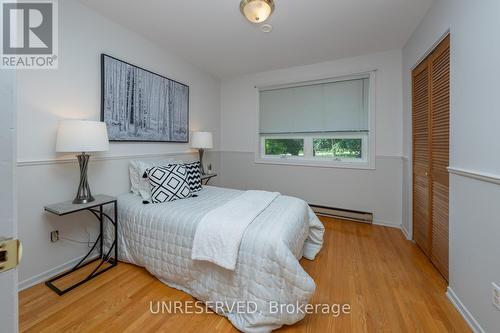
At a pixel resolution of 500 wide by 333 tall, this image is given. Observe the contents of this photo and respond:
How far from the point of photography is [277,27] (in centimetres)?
236

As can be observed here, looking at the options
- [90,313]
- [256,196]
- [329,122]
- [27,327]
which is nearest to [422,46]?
[329,122]

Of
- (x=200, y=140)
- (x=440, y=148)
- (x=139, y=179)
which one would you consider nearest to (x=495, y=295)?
(x=440, y=148)

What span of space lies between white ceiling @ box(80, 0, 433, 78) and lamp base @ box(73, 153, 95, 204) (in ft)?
4.73

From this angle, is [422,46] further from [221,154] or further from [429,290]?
[221,154]

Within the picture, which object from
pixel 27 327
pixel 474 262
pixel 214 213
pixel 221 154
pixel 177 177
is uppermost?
pixel 221 154

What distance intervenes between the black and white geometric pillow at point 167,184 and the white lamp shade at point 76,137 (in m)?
0.57

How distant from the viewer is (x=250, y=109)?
3900 mm

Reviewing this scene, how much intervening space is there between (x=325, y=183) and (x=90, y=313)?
3.04m

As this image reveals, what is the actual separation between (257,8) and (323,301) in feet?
7.71

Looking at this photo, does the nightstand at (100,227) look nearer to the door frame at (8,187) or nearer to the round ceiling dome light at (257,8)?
the door frame at (8,187)

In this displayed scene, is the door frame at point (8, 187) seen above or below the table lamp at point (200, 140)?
below

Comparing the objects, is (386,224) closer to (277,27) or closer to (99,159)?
(277,27)

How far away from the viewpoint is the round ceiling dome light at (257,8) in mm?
1735

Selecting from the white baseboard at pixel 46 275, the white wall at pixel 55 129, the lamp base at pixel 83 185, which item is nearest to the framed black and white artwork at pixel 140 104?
the white wall at pixel 55 129
